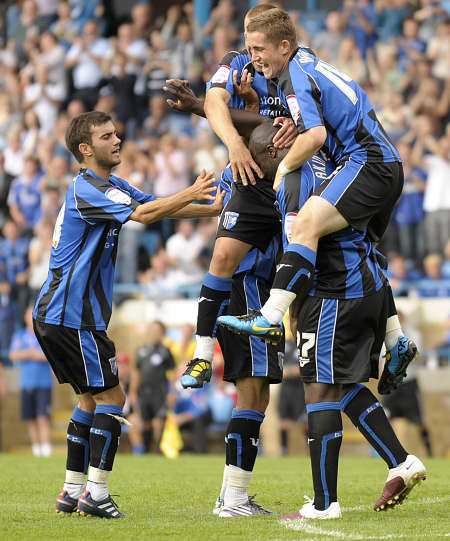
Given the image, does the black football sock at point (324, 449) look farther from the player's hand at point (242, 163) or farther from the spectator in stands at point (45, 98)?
the spectator in stands at point (45, 98)

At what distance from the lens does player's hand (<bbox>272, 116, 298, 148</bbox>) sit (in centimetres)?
732

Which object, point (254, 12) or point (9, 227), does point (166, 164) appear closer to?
point (9, 227)

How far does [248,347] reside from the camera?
25.2 ft

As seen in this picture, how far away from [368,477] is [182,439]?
721 centimetres

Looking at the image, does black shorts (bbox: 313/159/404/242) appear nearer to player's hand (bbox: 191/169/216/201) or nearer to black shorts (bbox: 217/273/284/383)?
player's hand (bbox: 191/169/216/201)

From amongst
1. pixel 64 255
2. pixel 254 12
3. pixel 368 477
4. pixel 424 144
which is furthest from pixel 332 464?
pixel 424 144

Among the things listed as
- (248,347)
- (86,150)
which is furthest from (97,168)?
(248,347)

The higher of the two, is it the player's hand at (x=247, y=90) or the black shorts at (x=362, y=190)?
the player's hand at (x=247, y=90)

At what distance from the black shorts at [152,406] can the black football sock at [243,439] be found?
381 inches

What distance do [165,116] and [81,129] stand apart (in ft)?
44.0

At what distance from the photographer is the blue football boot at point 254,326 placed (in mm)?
6625

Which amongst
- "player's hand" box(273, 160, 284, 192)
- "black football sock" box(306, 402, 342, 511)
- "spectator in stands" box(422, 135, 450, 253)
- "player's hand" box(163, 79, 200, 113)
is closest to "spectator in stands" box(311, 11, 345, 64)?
"spectator in stands" box(422, 135, 450, 253)

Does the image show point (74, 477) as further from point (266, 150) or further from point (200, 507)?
point (266, 150)

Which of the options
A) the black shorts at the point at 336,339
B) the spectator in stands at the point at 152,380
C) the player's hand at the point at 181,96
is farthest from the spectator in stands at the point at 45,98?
the black shorts at the point at 336,339
